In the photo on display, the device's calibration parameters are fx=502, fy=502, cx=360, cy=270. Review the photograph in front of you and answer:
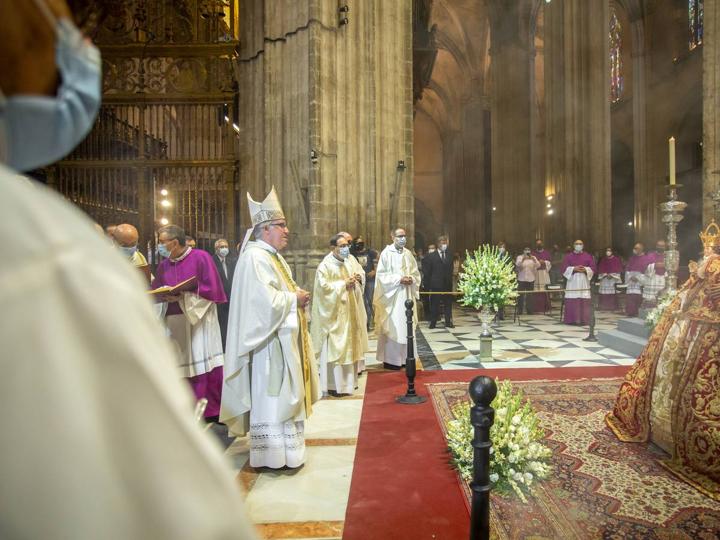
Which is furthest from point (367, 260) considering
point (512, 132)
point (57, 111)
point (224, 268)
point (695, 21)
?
point (695, 21)

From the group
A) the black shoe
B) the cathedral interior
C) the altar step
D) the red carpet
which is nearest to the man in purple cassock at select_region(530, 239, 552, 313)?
the cathedral interior

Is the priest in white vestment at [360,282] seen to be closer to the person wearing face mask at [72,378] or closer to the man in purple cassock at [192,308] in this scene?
the man in purple cassock at [192,308]

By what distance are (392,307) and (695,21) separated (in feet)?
71.3

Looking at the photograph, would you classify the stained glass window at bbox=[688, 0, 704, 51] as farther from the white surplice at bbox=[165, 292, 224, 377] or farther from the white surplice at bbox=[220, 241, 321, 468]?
the white surplice at bbox=[220, 241, 321, 468]

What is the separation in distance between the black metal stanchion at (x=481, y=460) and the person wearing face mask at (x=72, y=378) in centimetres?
184

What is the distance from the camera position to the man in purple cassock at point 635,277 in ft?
40.8

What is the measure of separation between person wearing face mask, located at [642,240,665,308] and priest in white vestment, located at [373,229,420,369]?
22.0 ft

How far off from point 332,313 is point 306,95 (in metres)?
5.76

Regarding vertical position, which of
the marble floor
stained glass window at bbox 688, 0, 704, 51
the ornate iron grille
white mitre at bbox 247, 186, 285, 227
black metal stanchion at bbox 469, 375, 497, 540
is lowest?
the marble floor

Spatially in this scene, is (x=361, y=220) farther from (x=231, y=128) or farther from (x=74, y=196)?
(x=74, y=196)

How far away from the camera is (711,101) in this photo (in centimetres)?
1058

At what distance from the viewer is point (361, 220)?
1098cm

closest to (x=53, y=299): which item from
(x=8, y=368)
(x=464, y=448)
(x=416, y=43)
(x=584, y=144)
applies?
(x=8, y=368)

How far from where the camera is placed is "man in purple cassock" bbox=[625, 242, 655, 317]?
12.4 metres
